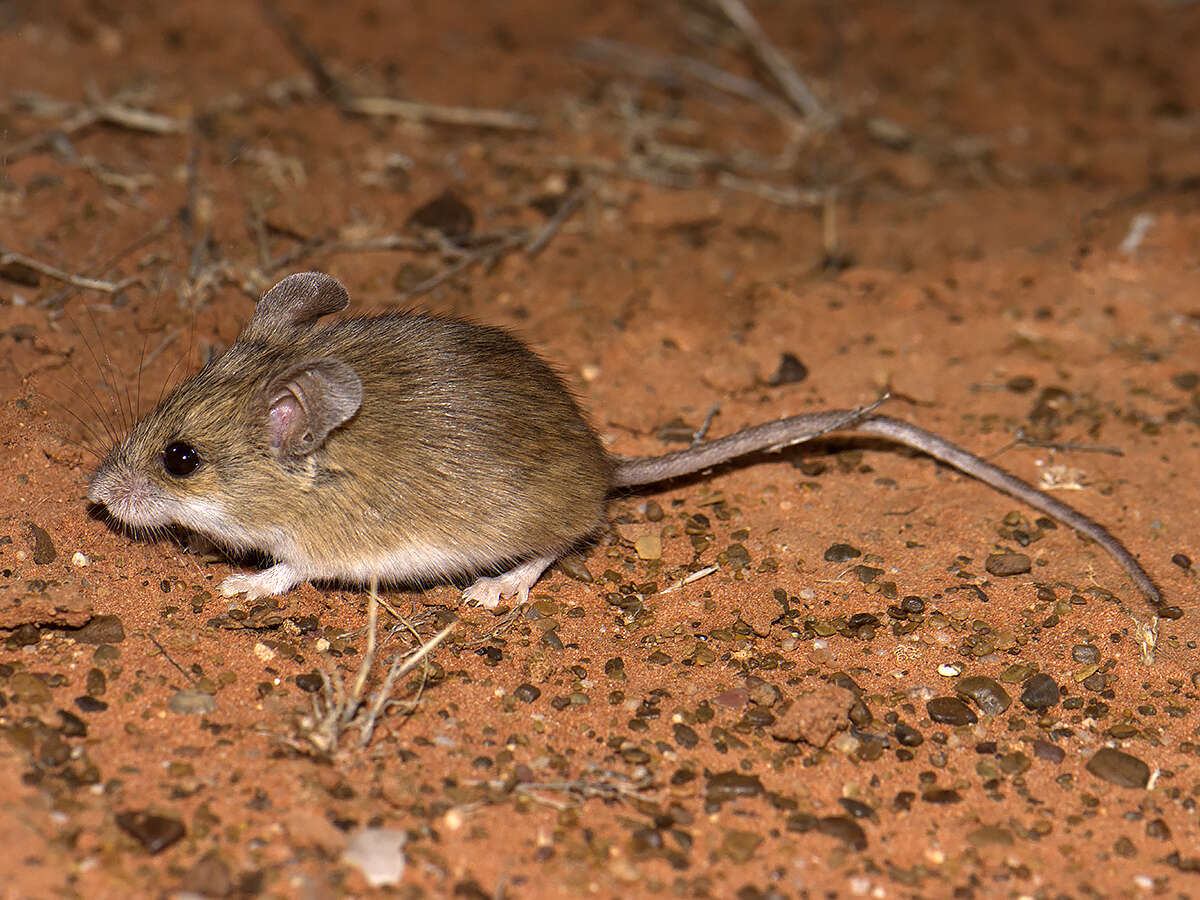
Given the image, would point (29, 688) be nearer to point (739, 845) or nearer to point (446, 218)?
point (739, 845)

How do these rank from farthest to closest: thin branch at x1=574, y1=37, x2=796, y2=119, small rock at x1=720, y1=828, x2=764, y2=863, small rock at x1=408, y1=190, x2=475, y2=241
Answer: thin branch at x1=574, y1=37, x2=796, y2=119 → small rock at x1=408, y1=190, x2=475, y2=241 → small rock at x1=720, y1=828, x2=764, y2=863

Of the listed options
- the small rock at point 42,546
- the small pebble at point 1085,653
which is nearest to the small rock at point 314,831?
the small rock at point 42,546

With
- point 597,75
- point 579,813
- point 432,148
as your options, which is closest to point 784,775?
point 579,813

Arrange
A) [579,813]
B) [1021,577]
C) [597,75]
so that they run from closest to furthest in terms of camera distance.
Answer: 1. [579,813]
2. [1021,577]
3. [597,75]

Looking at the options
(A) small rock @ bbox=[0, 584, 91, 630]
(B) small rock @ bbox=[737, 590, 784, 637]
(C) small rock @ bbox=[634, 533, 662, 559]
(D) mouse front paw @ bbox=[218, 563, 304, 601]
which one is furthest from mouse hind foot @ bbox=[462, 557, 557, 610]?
(A) small rock @ bbox=[0, 584, 91, 630]

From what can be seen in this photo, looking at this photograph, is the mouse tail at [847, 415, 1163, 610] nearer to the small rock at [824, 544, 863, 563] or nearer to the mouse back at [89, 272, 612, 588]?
the small rock at [824, 544, 863, 563]

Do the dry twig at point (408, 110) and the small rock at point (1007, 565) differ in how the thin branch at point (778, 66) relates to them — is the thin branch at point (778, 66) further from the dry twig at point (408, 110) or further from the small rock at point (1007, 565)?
the small rock at point (1007, 565)

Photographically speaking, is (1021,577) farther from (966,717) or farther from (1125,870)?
(1125,870)
